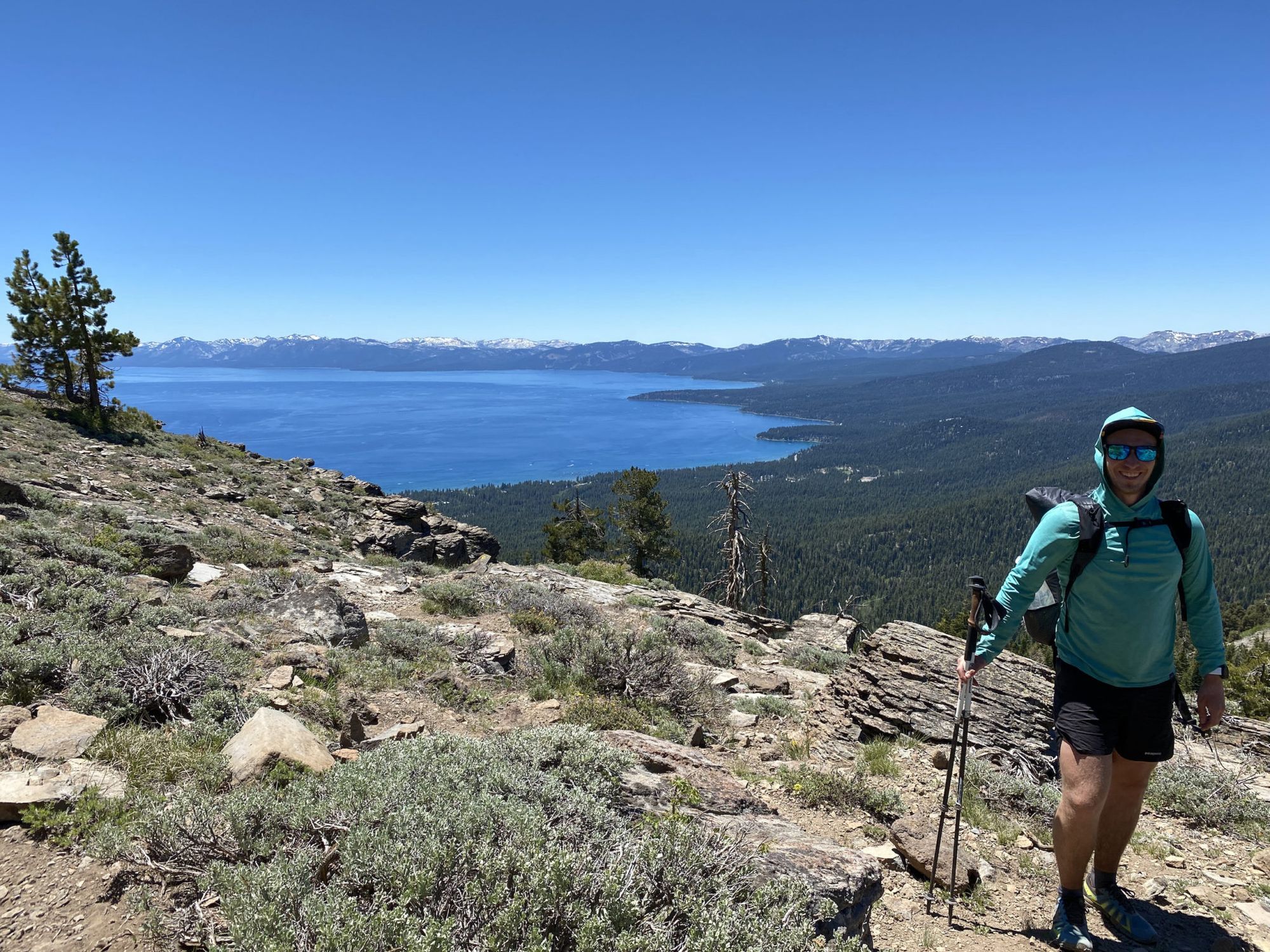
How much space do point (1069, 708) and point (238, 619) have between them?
365 inches

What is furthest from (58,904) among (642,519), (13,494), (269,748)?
(642,519)

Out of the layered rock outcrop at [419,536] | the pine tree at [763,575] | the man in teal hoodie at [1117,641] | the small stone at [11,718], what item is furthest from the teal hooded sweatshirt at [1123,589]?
the pine tree at [763,575]

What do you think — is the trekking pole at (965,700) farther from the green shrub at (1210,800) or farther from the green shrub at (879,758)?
the green shrub at (1210,800)

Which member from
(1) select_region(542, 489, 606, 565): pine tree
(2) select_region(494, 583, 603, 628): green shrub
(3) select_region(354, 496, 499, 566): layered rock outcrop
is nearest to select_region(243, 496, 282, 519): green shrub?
(3) select_region(354, 496, 499, 566): layered rock outcrop

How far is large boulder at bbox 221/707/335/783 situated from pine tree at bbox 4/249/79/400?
91.0 feet

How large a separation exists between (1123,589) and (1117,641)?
326mm

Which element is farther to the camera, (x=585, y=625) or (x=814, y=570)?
(x=814, y=570)

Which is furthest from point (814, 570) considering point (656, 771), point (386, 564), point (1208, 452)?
point (1208, 452)

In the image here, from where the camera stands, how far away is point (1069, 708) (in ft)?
11.8

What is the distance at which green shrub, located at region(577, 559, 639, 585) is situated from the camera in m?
19.6

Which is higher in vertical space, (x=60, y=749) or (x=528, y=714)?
(x=60, y=749)

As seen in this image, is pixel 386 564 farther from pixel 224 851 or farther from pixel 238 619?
pixel 224 851

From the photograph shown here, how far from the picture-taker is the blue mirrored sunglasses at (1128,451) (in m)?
3.38

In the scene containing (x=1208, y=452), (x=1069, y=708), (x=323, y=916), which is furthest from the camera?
(x=1208, y=452)
